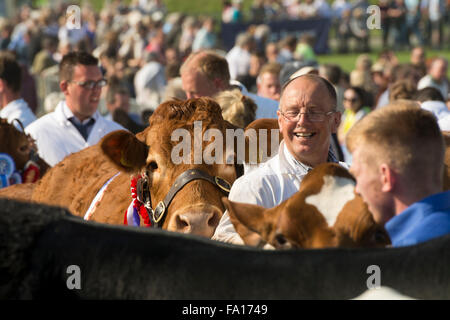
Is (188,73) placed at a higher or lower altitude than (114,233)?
higher

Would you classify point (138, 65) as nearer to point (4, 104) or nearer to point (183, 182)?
point (4, 104)

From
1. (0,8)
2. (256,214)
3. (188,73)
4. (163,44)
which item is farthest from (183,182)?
(0,8)

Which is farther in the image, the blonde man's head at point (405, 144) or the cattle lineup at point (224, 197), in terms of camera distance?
the blonde man's head at point (405, 144)

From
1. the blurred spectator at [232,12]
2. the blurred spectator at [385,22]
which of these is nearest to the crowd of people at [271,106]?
the blurred spectator at [232,12]

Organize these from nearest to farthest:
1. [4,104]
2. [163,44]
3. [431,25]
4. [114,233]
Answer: [114,233]
[4,104]
[163,44]
[431,25]

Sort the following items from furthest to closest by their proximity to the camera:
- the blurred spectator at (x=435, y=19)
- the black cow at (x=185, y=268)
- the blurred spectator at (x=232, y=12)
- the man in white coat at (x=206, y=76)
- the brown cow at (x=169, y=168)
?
the blurred spectator at (x=435, y=19) < the blurred spectator at (x=232, y=12) < the man in white coat at (x=206, y=76) < the brown cow at (x=169, y=168) < the black cow at (x=185, y=268)

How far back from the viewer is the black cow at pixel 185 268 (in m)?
1.85

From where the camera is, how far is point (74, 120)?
6977mm

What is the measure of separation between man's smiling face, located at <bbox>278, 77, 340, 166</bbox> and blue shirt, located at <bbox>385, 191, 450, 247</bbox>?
141 cm

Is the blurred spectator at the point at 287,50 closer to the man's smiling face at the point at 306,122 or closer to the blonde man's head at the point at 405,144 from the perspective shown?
the man's smiling face at the point at 306,122

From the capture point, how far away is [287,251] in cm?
192

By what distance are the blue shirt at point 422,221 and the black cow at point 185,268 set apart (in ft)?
1.51

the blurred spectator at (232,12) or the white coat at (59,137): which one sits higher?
the blurred spectator at (232,12)
